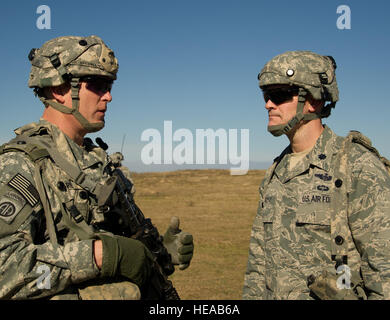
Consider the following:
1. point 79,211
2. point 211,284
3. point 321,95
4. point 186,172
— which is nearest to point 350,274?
point 321,95

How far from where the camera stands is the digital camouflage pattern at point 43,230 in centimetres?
312

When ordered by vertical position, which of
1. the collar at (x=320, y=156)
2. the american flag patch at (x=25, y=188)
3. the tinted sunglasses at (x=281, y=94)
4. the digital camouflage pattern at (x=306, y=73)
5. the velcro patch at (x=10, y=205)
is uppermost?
the digital camouflage pattern at (x=306, y=73)

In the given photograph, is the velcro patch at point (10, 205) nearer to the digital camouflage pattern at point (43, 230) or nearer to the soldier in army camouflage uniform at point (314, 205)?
the digital camouflage pattern at point (43, 230)

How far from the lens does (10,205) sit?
10.3ft

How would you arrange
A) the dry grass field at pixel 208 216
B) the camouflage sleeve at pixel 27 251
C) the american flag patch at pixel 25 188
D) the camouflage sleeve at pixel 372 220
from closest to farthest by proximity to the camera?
the camouflage sleeve at pixel 27 251 < the american flag patch at pixel 25 188 < the camouflage sleeve at pixel 372 220 < the dry grass field at pixel 208 216

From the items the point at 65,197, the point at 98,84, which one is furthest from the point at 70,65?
the point at 65,197

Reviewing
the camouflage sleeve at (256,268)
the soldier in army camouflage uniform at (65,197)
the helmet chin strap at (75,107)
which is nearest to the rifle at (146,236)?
the soldier in army camouflage uniform at (65,197)

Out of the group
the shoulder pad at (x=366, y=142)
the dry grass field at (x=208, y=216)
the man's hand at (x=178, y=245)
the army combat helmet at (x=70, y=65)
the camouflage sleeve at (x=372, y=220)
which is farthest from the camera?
the dry grass field at (x=208, y=216)

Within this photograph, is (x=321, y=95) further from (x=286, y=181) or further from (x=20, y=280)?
(x=20, y=280)

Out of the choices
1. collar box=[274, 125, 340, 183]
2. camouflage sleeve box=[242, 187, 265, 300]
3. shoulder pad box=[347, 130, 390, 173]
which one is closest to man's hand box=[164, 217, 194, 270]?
camouflage sleeve box=[242, 187, 265, 300]

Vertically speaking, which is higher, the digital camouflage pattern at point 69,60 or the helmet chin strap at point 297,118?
the digital camouflage pattern at point 69,60

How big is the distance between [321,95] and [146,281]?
2.59 m

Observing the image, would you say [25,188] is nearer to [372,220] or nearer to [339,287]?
[339,287]

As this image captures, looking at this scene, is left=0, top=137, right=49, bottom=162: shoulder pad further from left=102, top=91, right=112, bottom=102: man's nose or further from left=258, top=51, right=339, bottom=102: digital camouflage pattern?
left=258, top=51, right=339, bottom=102: digital camouflage pattern
